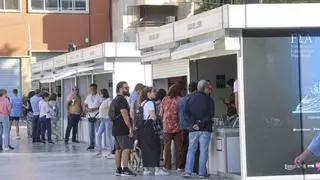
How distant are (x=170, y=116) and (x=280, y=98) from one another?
235 cm

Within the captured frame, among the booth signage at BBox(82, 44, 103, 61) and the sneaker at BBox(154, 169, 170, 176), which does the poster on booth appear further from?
the booth signage at BBox(82, 44, 103, 61)

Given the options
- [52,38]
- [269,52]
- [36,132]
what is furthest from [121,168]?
[52,38]

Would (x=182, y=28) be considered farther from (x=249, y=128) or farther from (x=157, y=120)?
(x=249, y=128)

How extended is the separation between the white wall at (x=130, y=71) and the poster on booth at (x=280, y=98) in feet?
24.0

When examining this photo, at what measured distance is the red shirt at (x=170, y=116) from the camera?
480 inches

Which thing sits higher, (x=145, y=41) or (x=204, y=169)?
(x=145, y=41)

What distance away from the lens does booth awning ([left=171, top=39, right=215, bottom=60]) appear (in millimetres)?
11305

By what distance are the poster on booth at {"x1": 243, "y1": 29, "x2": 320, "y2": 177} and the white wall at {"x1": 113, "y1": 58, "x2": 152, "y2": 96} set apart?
24.0 feet

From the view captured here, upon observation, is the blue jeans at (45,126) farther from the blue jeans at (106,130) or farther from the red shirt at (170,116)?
the red shirt at (170,116)

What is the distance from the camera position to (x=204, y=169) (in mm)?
11445

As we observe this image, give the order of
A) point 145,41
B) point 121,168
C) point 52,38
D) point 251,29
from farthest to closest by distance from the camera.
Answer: point 52,38, point 145,41, point 121,168, point 251,29

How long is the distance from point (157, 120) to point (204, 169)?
1.47m

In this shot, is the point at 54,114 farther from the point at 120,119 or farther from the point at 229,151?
the point at 229,151

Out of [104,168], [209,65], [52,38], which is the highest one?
[52,38]
